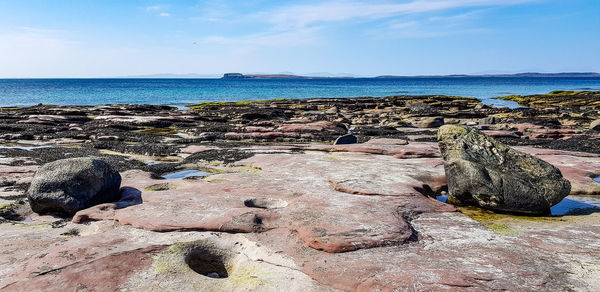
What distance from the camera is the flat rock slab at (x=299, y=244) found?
4.50 m

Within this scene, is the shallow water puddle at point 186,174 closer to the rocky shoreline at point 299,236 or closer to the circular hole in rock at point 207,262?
the rocky shoreline at point 299,236

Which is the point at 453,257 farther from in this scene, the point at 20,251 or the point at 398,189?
the point at 20,251

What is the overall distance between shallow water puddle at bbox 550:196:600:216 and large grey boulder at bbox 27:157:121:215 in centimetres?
859

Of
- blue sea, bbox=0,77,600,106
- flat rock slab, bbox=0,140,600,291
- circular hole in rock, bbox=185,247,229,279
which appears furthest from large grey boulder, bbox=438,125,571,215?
blue sea, bbox=0,77,600,106

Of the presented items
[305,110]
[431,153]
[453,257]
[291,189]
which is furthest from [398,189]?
[305,110]

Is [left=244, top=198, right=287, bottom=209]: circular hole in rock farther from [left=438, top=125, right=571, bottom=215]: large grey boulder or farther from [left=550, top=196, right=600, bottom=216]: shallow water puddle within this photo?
[left=550, top=196, right=600, bottom=216]: shallow water puddle

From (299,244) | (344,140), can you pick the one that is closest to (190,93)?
(344,140)

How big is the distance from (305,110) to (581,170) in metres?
30.2

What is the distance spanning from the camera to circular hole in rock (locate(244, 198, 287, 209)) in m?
7.34

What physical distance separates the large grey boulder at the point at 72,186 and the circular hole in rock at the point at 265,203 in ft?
8.53

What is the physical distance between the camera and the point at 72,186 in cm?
724

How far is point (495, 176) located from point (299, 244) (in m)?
4.68

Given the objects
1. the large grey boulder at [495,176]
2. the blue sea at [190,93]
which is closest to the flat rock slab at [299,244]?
the large grey boulder at [495,176]

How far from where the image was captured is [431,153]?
13.0 metres
